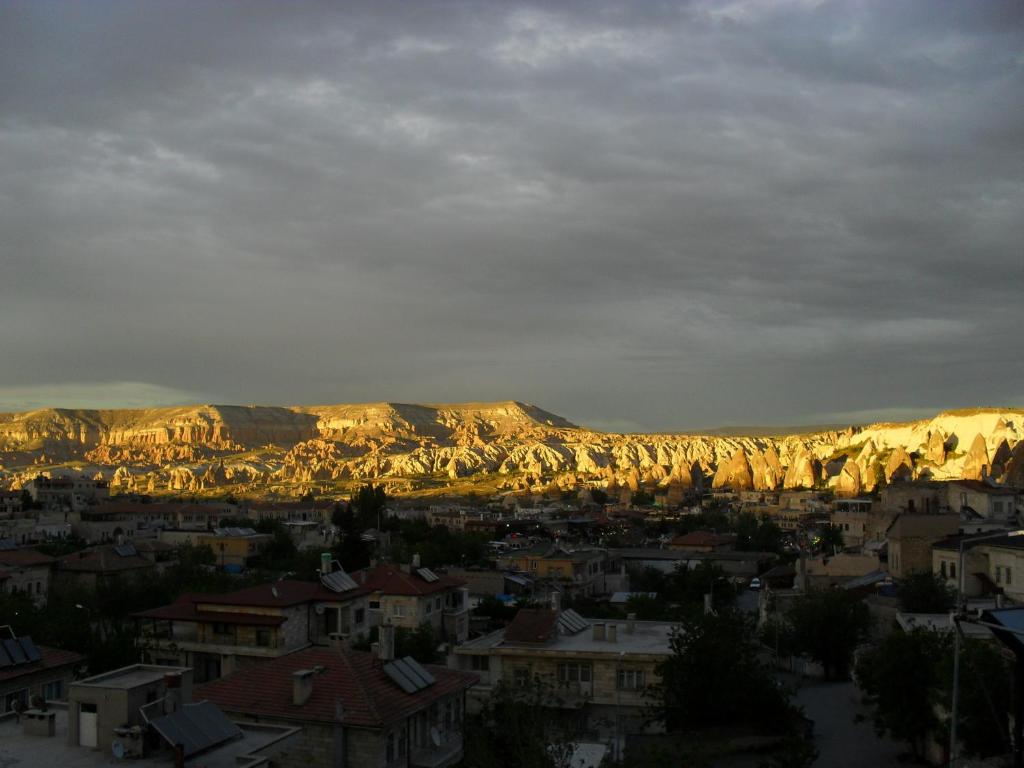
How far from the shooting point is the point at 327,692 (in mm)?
17875

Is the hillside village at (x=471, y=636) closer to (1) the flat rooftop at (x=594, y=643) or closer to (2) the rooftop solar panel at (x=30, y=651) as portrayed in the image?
(2) the rooftop solar panel at (x=30, y=651)

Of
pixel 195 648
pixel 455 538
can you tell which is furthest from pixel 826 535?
pixel 195 648

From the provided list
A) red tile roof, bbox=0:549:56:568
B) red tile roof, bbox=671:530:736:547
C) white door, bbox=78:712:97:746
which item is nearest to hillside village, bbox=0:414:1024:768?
white door, bbox=78:712:97:746

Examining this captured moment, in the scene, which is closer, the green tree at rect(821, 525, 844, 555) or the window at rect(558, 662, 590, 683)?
the window at rect(558, 662, 590, 683)

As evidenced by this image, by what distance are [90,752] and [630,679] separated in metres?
15.3

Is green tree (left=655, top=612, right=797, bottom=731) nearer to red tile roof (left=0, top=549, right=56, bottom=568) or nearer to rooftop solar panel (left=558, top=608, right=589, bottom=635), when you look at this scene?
rooftop solar panel (left=558, top=608, right=589, bottom=635)

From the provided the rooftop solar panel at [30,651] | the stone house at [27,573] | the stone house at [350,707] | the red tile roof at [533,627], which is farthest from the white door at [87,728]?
the stone house at [27,573]

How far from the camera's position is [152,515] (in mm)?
84625

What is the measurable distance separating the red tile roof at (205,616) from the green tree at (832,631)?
18.7m

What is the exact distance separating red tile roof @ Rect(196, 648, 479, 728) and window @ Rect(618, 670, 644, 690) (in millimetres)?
7345

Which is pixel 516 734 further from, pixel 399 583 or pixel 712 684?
pixel 399 583

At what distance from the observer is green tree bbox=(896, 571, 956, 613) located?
112 ft

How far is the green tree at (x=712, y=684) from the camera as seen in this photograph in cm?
2402

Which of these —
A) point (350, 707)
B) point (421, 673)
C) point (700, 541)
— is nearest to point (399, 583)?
point (421, 673)
